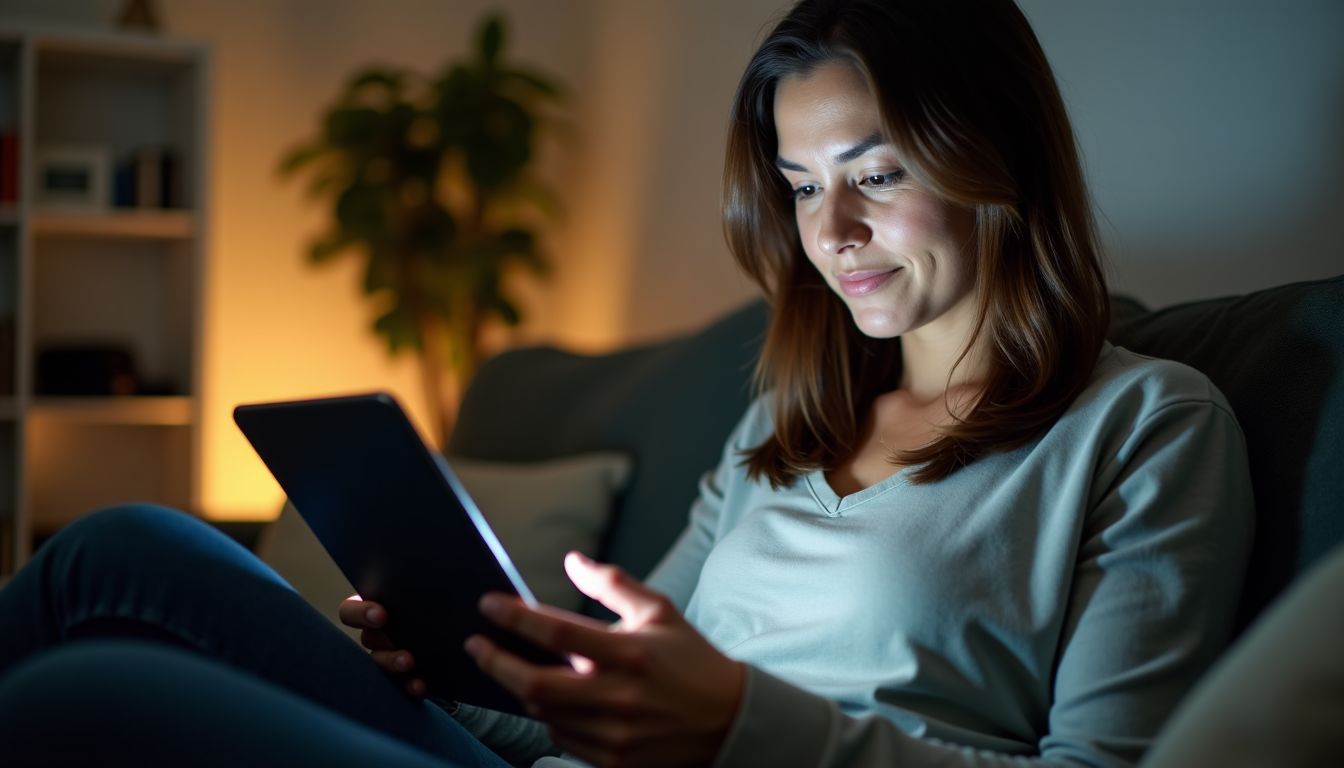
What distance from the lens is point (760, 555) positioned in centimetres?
107

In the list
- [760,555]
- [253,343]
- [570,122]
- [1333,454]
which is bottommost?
[253,343]

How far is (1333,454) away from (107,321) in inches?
125

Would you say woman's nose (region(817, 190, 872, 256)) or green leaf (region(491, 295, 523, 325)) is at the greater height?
→ woman's nose (region(817, 190, 872, 256))

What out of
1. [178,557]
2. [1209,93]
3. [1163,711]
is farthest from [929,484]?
[1209,93]

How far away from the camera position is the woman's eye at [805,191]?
3.74 feet

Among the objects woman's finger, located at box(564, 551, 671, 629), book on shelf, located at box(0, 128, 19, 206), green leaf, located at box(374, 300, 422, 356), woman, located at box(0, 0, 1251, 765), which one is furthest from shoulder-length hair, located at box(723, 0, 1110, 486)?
book on shelf, located at box(0, 128, 19, 206)

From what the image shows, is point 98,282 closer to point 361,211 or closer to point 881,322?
point 361,211

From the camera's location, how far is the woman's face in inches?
41.3

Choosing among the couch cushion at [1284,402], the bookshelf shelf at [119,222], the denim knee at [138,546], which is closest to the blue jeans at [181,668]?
the denim knee at [138,546]

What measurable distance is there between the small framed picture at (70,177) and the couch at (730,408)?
1434 mm

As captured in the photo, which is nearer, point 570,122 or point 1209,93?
point 1209,93

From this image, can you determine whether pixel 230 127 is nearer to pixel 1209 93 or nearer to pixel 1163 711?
pixel 1209 93

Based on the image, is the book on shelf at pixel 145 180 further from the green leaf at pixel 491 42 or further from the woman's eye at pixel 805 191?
the woman's eye at pixel 805 191

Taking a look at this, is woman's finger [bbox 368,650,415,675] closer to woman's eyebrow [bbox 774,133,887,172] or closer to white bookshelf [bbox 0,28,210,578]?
woman's eyebrow [bbox 774,133,887,172]
